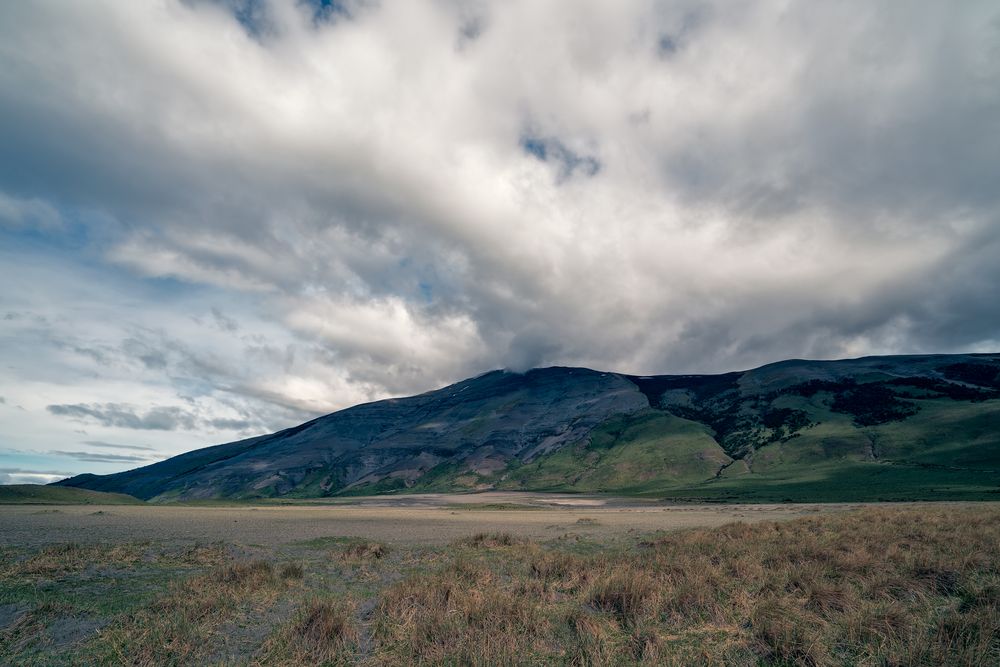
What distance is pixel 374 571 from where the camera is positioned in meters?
18.7

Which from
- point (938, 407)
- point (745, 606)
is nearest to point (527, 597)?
point (745, 606)

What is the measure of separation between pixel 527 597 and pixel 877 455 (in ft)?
605

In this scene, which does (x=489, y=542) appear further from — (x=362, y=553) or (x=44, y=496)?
(x=44, y=496)

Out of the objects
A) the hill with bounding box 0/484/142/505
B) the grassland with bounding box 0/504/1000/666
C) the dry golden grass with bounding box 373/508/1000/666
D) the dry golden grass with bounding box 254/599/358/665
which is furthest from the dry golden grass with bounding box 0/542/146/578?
the hill with bounding box 0/484/142/505

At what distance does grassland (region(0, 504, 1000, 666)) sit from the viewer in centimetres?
945

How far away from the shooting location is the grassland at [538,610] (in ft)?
31.0

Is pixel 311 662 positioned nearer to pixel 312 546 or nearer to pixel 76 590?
pixel 76 590

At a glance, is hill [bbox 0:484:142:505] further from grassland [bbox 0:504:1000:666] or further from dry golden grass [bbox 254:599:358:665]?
dry golden grass [bbox 254:599:358:665]

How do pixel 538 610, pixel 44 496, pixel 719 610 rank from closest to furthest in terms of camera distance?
pixel 719 610, pixel 538 610, pixel 44 496

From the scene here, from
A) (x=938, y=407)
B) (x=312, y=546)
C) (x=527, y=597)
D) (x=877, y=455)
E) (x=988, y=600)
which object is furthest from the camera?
(x=938, y=407)

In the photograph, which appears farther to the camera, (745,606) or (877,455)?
(877,455)

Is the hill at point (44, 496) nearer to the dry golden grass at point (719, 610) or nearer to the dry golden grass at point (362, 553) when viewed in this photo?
the dry golden grass at point (362, 553)

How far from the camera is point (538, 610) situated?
477 inches

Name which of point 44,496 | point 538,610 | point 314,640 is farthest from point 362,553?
point 44,496
